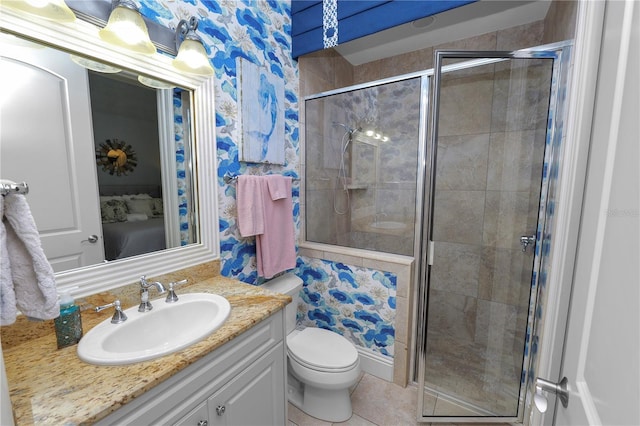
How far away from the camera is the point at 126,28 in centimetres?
99

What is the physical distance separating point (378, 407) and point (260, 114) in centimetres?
191

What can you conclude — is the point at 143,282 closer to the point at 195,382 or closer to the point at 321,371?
the point at 195,382

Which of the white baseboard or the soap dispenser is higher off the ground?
the soap dispenser

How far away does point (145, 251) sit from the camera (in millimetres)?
1236

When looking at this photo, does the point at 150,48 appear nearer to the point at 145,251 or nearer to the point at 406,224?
the point at 145,251

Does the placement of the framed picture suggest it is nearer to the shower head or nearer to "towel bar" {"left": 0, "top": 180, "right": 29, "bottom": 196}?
the shower head

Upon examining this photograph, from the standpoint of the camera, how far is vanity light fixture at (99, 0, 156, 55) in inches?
38.1

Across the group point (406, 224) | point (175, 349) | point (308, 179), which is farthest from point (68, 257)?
point (406, 224)

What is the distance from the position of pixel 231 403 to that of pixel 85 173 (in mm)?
1041

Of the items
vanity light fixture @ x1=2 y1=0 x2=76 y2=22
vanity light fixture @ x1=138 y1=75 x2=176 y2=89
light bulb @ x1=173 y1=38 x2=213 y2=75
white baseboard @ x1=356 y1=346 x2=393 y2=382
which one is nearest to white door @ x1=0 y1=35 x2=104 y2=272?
vanity light fixture @ x1=2 y1=0 x2=76 y2=22

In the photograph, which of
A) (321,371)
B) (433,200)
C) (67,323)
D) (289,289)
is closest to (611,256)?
(433,200)

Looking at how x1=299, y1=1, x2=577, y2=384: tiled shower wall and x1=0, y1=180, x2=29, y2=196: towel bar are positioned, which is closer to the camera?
x1=0, y1=180, x2=29, y2=196: towel bar

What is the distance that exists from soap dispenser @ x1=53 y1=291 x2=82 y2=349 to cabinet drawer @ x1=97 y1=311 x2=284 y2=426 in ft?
1.16

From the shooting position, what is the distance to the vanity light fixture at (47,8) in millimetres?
843
